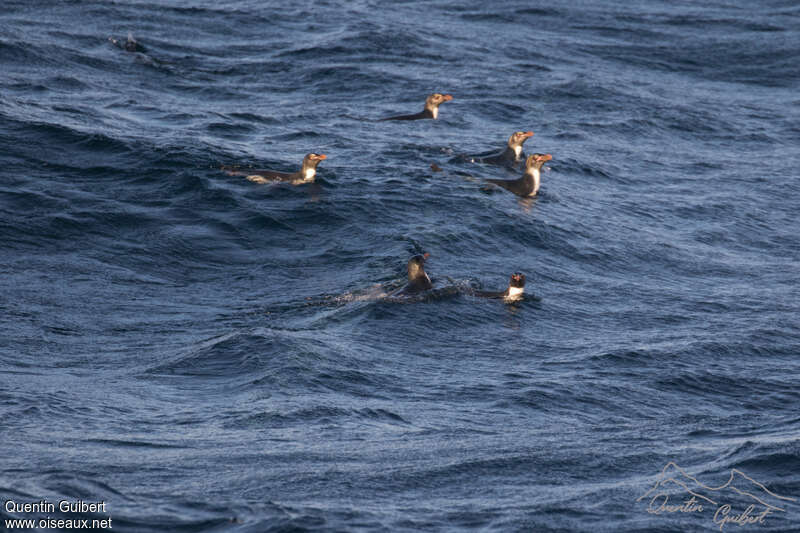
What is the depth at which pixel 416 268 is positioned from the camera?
12805 millimetres

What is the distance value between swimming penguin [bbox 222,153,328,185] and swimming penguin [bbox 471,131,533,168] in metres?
3.28

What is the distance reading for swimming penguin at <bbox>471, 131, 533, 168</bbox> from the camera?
18781 mm

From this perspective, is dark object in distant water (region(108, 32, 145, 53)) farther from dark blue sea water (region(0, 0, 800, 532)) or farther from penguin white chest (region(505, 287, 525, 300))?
penguin white chest (region(505, 287, 525, 300))

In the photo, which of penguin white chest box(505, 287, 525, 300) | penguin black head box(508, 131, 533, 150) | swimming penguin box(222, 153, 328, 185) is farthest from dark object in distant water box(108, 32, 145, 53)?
penguin white chest box(505, 287, 525, 300)

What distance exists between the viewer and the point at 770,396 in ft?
34.7

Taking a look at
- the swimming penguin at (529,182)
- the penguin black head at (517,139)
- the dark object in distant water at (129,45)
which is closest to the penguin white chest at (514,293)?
the swimming penguin at (529,182)

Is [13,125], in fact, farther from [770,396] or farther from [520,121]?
[770,396]

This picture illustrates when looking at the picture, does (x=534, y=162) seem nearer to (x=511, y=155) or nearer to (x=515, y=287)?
(x=511, y=155)

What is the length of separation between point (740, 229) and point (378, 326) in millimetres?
7439

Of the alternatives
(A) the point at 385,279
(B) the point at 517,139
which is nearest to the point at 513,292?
(A) the point at 385,279

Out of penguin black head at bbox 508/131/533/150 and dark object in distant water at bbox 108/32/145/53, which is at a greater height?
dark object in distant water at bbox 108/32/145/53
